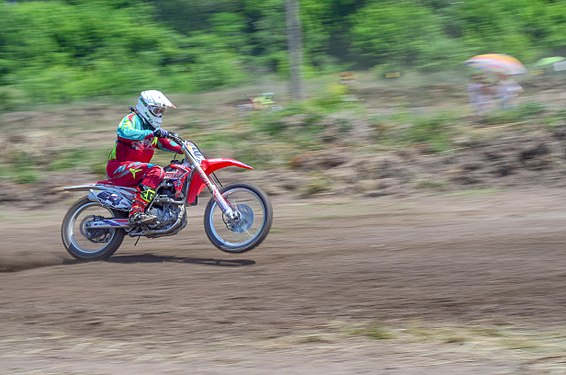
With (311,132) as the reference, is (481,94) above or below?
above

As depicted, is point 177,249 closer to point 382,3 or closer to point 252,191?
point 252,191

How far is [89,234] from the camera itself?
869 centimetres

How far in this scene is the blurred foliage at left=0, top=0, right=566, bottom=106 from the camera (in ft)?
71.8

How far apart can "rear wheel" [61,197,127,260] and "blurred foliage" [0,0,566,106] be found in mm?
12508

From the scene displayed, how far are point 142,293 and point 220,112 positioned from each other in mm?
11503

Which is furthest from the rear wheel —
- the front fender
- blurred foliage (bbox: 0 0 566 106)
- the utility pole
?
blurred foliage (bbox: 0 0 566 106)

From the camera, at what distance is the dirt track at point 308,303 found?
5469 mm

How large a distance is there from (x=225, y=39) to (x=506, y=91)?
982 centimetres

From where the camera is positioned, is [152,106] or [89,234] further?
[89,234]

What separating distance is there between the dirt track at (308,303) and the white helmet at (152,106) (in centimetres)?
139

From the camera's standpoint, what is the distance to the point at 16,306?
7.18 meters

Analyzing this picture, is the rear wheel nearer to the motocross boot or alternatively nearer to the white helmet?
the motocross boot

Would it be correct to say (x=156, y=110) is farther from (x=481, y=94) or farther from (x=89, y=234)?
(x=481, y=94)

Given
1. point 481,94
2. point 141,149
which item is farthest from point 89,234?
point 481,94
